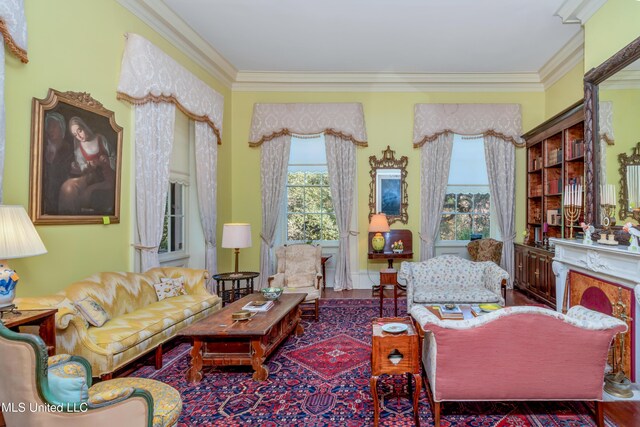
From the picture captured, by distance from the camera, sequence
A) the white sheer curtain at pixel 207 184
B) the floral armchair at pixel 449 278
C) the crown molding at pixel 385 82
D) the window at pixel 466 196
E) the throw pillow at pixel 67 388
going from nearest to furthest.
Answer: the throw pillow at pixel 67 388 → the floral armchair at pixel 449 278 → the white sheer curtain at pixel 207 184 → the crown molding at pixel 385 82 → the window at pixel 466 196

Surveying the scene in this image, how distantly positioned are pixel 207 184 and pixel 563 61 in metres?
6.10

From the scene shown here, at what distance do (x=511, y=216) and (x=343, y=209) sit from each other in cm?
314

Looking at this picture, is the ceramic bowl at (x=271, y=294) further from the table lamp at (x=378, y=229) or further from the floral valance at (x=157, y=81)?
the floral valance at (x=157, y=81)

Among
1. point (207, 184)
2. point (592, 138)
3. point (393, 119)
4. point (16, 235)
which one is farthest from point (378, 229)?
point (16, 235)

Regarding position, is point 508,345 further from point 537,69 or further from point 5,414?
point 537,69

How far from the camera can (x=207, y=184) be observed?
224 inches

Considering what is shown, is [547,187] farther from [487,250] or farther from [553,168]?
[487,250]

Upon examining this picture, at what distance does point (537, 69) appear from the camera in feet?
20.8

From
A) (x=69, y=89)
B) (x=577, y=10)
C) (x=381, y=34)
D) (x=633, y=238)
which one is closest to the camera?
(x=633, y=238)

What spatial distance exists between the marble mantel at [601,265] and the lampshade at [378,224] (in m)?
2.57

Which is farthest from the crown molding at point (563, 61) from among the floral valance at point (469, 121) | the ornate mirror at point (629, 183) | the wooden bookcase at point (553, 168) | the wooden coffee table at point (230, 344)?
the wooden coffee table at point (230, 344)

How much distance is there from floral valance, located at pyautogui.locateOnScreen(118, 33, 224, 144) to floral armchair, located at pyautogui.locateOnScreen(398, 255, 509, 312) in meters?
3.75

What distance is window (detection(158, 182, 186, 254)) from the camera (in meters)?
5.21

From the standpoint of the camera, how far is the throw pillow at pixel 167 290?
4.13 metres
